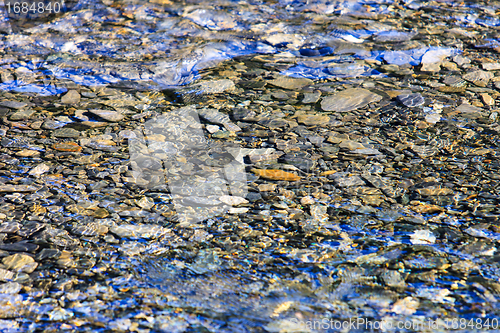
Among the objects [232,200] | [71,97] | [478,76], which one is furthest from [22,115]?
[478,76]

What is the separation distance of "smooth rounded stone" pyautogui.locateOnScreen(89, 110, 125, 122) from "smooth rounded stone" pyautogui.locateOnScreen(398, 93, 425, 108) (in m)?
1.91

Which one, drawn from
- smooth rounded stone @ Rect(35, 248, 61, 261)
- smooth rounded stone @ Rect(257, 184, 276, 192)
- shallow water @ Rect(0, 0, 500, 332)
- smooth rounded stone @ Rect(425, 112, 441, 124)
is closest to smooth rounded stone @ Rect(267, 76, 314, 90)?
shallow water @ Rect(0, 0, 500, 332)

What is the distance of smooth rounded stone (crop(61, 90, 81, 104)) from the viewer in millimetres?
3021

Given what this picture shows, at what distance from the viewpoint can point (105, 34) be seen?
3922mm

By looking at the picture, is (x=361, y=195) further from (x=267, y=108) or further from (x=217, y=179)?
(x=267, y=108)

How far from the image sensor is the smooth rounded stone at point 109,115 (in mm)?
2838

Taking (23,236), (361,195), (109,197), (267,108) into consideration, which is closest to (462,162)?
(361,195)

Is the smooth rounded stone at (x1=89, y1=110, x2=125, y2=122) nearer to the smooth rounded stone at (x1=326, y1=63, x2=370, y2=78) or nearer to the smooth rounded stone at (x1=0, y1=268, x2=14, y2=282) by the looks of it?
the smooth rounded stone at (x1=0, y1=268, x2=14, y2=282)

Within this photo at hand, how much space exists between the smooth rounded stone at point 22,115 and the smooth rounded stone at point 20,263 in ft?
4.18

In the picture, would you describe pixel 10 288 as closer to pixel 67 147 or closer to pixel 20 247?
pixel 20 247

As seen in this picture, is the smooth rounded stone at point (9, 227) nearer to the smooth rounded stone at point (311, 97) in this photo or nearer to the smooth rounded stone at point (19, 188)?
the smooth rounded stone at point (19, 188)

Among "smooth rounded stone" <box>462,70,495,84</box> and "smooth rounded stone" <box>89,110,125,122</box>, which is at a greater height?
"smooth rounded stone" <box>462,70,495,84</box>

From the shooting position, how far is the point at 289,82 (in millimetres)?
3252

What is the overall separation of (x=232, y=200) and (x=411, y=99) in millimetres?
1567
